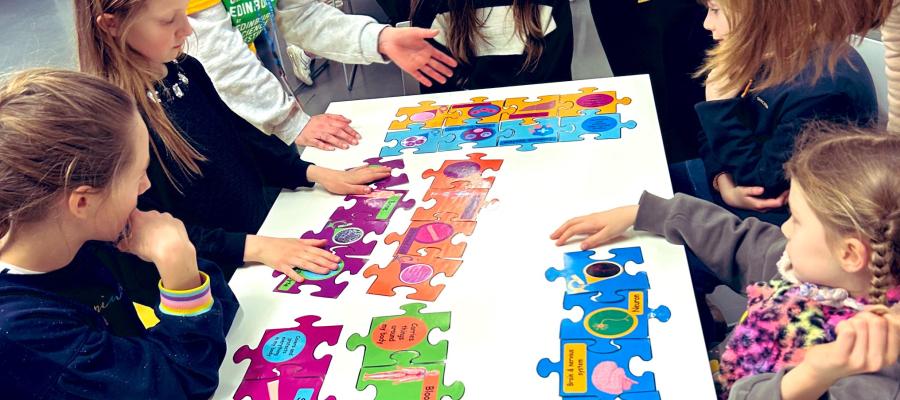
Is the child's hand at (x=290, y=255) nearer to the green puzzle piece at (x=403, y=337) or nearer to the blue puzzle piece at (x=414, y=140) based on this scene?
the green puzzle piece at (x=403, y=337)

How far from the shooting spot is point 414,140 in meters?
1.85

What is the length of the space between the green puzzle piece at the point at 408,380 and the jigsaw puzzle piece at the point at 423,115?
824 millimetres

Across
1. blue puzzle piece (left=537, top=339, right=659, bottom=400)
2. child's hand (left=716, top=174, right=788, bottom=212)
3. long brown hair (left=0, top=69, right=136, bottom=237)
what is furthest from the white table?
long brown hair (left=0, top=69, right=136, bottom=237)

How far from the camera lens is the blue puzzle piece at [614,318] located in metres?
1.18

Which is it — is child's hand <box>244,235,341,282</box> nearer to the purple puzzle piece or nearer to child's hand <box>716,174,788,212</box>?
the purple puzzle piece

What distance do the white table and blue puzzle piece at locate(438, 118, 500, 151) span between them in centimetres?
4

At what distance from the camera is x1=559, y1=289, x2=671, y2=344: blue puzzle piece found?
3.86 ft

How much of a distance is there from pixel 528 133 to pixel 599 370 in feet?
2.61

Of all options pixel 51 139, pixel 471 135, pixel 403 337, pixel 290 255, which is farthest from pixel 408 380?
pixel 471 135

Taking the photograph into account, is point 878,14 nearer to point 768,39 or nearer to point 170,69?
point 768,39

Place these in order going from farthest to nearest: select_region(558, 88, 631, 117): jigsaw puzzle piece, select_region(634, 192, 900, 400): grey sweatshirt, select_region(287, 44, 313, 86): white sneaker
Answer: select_region(287, 44, 313, 86): white sneaker
select_region(558, 88, 631, 117): jigsaw puzzle piece
select_region(634, 192, 900, 400): grey sweatshirt

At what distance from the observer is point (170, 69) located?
1.73 meters

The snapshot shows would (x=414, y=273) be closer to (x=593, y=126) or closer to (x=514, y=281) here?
(x=514, y=281)

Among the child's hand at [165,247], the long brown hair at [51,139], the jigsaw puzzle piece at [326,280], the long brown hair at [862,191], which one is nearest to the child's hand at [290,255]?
the jigsaw puzzle piece at [326,280]
